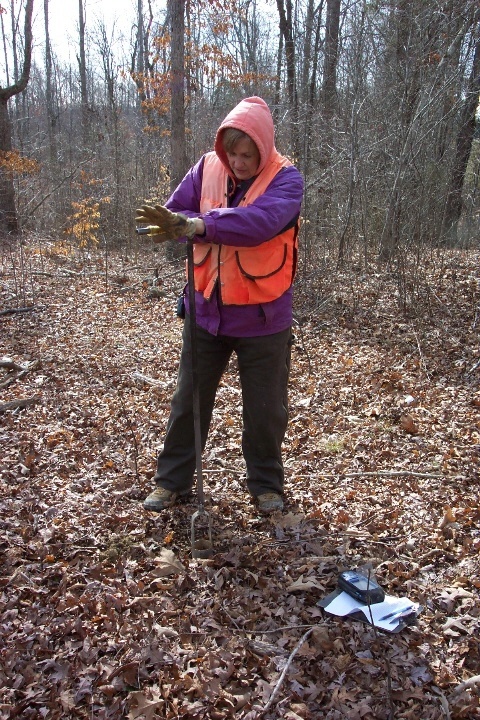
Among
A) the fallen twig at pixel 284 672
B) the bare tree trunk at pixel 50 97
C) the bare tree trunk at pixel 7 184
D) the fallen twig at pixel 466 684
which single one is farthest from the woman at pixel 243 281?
the bare tree trunk at pixel 50 97

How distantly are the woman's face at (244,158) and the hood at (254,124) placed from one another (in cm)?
3

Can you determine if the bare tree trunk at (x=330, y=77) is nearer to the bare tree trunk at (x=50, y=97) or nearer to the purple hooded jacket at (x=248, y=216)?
the purple hooded jacket at (x=248, y=216)

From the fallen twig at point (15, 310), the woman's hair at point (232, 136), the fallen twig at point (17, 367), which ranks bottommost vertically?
the fallen twig at point (17, 367)

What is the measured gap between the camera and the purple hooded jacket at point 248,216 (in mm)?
2838

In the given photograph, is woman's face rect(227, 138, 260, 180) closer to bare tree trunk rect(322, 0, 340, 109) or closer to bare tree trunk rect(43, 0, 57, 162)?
bare tree trunk rect(322, 0, 340, 109)

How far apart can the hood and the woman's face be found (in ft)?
0.11

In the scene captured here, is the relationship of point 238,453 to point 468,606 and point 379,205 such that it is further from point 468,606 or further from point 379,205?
point 379,205

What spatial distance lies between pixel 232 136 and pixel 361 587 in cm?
229

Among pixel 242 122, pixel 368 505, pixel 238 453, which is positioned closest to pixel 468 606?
pixel 368 505

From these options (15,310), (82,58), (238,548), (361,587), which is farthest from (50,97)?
(361,587)

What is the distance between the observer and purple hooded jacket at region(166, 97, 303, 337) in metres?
2.84

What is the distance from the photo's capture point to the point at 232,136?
2914 millimetres

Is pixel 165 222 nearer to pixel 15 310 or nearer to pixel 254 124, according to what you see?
pixel 254 124

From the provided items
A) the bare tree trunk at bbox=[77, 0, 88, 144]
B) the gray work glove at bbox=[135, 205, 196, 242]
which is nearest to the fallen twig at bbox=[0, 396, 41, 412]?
the gray work glove at bbox=[135, 205, 196, 242]
